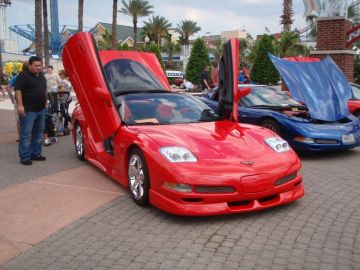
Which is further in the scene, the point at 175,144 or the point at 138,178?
the point at 138,178

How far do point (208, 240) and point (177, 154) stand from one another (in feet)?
3.35

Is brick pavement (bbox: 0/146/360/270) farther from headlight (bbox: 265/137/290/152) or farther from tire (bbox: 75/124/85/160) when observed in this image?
tire (bbox: 75/124/85/160)

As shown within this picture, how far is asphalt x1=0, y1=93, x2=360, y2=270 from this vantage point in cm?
354

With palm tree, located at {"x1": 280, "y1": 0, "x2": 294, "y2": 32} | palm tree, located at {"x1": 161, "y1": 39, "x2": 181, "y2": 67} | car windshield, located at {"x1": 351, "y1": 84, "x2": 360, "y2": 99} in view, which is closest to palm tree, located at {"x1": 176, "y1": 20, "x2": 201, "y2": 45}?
palm tree, located at {"x1": 161, "y1": 39, "x2": 181, "y2": 67}

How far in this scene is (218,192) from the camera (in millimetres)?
4332

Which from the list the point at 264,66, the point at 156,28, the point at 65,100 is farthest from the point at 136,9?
the point at 65,100

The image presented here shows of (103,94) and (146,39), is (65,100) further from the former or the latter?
(146,39)

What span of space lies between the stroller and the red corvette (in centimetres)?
312

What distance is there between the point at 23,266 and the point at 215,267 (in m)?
1.56

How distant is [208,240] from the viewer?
3.96 metres

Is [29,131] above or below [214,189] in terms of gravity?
above

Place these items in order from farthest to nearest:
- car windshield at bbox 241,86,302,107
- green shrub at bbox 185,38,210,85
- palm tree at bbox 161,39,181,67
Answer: palm tree at bbox 161,39,181,67 < green shrub at bbox 185,38,210,85 < car windshield at bbox 241,86,302,107

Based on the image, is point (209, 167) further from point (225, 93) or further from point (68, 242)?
point (225, 93)

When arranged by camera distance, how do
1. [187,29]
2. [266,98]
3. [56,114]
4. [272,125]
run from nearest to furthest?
[272,125] < [266,98] < [56,114] < [187,29]
